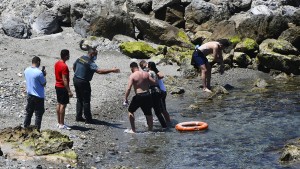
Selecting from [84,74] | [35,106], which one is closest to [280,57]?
[84,74]

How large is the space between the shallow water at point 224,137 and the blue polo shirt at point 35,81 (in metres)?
2.52

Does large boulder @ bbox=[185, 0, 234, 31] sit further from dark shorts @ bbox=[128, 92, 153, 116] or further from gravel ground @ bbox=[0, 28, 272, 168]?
dark shorts @ bbox=[128, 92, 153, 116]

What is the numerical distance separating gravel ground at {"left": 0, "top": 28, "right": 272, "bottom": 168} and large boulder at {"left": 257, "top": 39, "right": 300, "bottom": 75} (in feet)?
2.34

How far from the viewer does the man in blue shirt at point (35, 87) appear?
13.4 metres

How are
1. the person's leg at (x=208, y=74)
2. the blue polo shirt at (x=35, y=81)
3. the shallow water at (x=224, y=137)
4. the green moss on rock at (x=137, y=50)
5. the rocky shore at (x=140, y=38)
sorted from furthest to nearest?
the green moss on rock at (x=137, y=50)
the rocky shore at (x=140, y=38)
the person's leg at (x=208, y=74)
the blue polo shirt at (x=35, y=81)
the shallow water at (x=224, y=137)

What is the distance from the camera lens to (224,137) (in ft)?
49.9

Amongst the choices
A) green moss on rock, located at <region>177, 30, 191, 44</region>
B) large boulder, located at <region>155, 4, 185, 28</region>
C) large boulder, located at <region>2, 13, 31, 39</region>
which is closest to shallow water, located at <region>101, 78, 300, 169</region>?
green moss on rock, located at <region>177, 30, 191, 44</region>

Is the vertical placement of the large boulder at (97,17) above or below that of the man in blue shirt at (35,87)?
above

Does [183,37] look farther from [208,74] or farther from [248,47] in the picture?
[208,74]

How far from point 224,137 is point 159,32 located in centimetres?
1544

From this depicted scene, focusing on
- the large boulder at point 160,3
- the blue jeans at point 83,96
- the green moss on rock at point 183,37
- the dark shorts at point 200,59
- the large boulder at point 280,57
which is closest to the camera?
the blue jeans at point 83,96

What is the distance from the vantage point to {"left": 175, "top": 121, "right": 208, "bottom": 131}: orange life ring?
15.7 m

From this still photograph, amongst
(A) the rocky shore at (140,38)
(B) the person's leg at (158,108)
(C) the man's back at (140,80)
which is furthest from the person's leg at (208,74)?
(C) the man's back at (140,80)

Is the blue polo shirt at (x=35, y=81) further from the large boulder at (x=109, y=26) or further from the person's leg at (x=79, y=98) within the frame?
the large boulder at (x=109, y=26)
